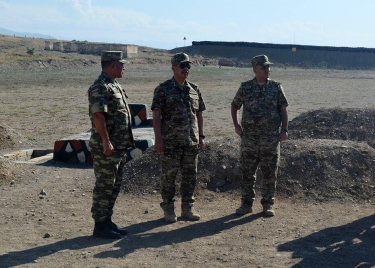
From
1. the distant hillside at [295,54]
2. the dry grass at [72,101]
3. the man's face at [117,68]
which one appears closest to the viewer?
the man's face at [117,68]

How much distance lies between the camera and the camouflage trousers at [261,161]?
7082 millimetres

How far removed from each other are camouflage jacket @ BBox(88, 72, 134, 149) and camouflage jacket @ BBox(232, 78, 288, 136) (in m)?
1.58

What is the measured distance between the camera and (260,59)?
6.96 m

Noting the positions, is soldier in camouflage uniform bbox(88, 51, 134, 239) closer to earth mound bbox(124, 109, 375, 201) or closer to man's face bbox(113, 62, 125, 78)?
man's face bbox(113, 62, 125, 78)

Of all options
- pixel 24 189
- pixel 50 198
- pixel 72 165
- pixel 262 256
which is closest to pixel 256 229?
pixel 262 256

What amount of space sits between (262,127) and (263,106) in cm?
24

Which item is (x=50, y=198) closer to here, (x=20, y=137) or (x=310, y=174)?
(x=310, y=174)

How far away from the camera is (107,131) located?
19.8 ft

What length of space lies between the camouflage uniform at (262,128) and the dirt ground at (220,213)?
506 mm

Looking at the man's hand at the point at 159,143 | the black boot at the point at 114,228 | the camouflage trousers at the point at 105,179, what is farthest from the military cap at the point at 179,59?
the black boot at the point at 114,228

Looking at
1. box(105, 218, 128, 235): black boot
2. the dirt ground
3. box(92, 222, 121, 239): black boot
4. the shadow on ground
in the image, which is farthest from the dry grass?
the shadow on ground

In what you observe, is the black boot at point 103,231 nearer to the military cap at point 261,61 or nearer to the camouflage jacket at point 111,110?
the camouflage jacket at point 111,110

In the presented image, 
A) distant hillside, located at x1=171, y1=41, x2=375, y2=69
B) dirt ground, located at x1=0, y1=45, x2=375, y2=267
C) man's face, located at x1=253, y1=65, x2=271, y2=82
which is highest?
distant hillside, located at x1=171, y1=41, x2=375, y2=69

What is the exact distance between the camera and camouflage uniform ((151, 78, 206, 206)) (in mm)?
6637
